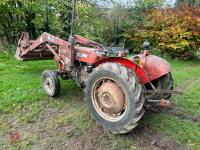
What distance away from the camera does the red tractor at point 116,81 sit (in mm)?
4055

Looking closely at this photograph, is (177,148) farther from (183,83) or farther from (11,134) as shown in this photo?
(183,83)

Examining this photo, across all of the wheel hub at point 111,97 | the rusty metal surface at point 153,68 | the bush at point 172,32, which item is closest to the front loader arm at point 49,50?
the wheel hub at point 111,97

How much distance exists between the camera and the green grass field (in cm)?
415

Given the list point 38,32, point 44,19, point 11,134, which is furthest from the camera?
point 38,32

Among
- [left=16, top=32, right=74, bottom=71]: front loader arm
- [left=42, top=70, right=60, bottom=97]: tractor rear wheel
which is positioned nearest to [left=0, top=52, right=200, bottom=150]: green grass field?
[left=42, top=70, right=60, bottom=97]: tractor rear wheel

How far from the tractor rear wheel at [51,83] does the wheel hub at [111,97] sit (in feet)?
4.31

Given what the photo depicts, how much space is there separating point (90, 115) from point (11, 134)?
1283mm

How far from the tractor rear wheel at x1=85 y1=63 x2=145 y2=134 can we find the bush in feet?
24.9

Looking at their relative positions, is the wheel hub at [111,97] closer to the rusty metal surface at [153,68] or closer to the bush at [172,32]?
the rusty metal surface at [153,68]

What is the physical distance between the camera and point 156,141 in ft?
13.9

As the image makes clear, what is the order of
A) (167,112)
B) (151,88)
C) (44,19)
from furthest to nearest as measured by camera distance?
(44,19) < (167,112) < (151,88)

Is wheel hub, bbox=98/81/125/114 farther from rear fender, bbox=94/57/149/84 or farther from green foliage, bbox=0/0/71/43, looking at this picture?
green foliage, bbox=0/0/71/43

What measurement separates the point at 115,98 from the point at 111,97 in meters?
0.09

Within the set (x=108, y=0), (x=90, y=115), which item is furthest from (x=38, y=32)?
(x=90, y=115)
